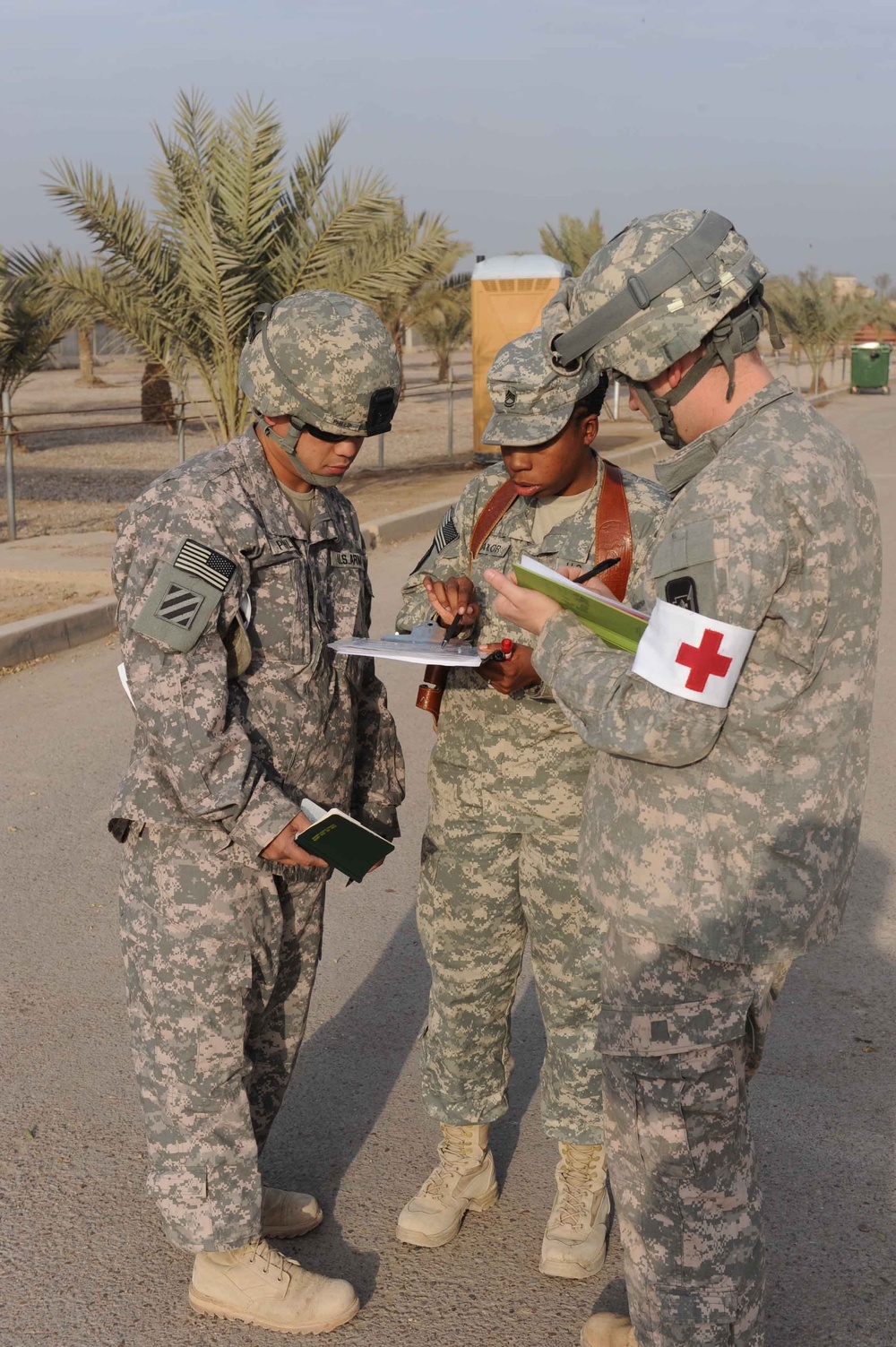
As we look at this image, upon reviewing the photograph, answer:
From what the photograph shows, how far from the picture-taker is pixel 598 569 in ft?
8.89

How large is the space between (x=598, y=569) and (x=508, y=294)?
1456cm

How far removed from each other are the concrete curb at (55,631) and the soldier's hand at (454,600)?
5521 mm

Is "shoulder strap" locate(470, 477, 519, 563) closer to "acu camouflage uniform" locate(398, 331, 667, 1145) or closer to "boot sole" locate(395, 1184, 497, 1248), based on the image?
"acu camouflage uniform" locate(398, 331, 667, 1145)

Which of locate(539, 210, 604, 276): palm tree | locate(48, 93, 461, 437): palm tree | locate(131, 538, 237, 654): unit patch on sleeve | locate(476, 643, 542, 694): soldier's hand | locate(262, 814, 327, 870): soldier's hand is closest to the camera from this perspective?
locate(131, 538, 237, 654): unit patch on sleeve

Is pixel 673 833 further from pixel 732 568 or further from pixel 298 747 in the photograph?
pixel 298 747

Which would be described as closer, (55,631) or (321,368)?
(321,368)

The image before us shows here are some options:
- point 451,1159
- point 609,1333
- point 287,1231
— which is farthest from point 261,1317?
point 609,1333

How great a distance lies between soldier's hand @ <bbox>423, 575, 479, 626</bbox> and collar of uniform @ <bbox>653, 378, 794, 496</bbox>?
2.76 feet

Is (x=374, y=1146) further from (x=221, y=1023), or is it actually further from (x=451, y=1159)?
(x=221, y=1023)

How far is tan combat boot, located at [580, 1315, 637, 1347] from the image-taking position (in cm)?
271

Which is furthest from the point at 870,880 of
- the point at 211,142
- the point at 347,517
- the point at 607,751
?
the point at 211,142

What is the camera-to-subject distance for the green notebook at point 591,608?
2.19 m

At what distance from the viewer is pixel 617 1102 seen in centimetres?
235

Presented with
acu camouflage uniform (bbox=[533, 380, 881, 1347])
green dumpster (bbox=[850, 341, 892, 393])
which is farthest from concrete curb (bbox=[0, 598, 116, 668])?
green dumpster (bbox=[850, 341, 892, 393])
